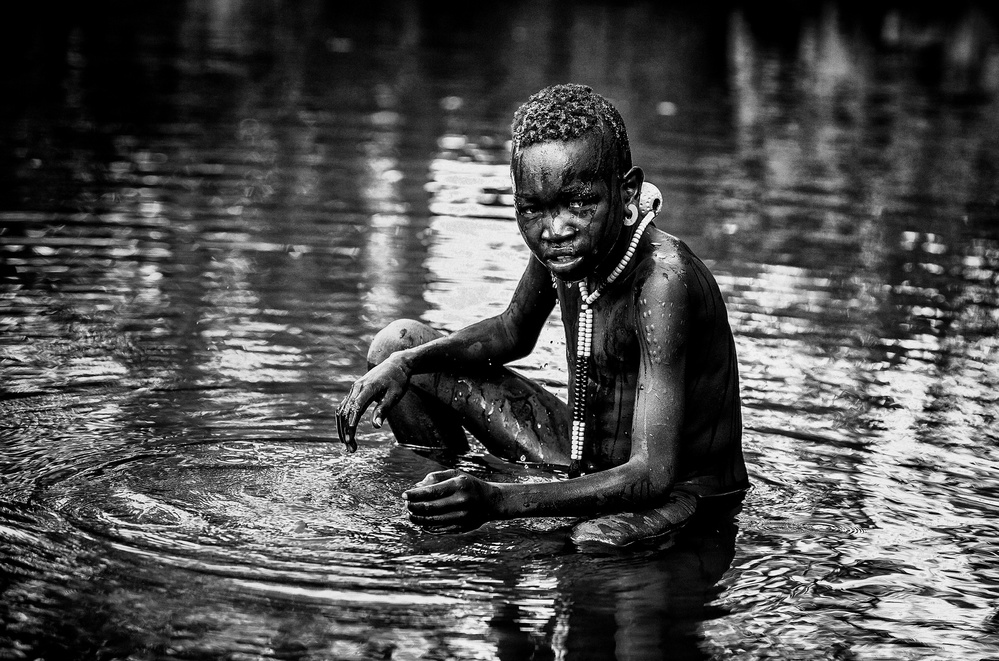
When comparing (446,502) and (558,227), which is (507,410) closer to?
(558,227)

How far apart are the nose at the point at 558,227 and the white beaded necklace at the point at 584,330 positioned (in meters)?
0.29

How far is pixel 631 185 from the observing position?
4395 mm

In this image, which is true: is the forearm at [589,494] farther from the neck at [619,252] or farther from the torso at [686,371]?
the neck at [619,252]

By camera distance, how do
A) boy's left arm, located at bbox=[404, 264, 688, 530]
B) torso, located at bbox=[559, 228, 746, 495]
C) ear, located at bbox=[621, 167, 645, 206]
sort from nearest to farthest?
boy's left arm, located at bbox=[404, 264, 688, 530], ear, located at bbox=[621, 167, 645, 206], torso, located at bbox=[559, 228, 746, 495]

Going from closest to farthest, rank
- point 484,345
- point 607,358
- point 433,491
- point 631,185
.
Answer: point 433,491
point 631,185
point 607,358
point 484,345

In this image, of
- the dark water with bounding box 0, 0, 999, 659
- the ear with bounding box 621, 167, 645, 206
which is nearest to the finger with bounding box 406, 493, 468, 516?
the dark water with bounding box 0, 0, 999, 659

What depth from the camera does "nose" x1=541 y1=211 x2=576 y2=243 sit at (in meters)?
4.27

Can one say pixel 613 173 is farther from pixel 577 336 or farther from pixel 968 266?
pixel 968 266

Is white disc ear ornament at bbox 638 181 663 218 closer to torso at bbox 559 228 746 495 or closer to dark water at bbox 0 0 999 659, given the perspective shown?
torso at bbox 559 228 746 495

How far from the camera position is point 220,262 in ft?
26.3

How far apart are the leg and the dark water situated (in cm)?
15

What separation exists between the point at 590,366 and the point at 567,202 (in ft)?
2.22

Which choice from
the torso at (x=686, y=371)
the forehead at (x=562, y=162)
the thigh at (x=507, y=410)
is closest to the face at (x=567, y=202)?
the forehead at (x=562, y=162)

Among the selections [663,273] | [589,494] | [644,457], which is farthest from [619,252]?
[589,494]
